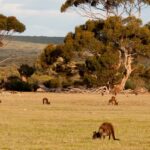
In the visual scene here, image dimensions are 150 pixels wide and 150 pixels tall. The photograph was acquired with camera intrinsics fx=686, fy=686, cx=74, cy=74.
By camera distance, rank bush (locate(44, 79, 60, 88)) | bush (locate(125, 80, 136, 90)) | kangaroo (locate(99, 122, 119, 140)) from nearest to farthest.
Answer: kangaroo (locate(99, 122, 119, 140)), bush (locate(44, 79, 60, 88)), bush (locate(125, 80, 136, 90))

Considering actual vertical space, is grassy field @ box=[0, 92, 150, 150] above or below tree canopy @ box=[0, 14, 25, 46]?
below

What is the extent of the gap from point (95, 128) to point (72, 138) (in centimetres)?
403

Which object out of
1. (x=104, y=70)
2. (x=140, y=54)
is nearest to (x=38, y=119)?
(x=104, y=70)

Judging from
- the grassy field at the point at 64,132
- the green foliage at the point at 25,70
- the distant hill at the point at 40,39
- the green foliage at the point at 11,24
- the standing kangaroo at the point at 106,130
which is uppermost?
the distant hill at the point at 40,39

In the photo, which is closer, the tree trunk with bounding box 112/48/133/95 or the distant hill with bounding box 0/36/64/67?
the tree trunk with bounding box 112/48/133/95

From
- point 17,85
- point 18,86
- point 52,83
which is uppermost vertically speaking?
point 52,83

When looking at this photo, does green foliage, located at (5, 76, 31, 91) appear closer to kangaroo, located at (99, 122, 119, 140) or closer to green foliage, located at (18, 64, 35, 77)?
green foliage, located at (18, 64, 35, 77)

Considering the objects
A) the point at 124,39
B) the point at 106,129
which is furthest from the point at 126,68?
the point at 106,129

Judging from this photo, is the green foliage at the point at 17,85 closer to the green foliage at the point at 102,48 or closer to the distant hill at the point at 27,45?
the green foliage at the point at 102,48

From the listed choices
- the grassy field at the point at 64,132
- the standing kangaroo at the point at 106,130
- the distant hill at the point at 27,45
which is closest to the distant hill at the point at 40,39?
the distant hill at the point at 27,45

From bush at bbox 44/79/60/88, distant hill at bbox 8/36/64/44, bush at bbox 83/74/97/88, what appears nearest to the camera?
bush at bbox 83/74/97/88

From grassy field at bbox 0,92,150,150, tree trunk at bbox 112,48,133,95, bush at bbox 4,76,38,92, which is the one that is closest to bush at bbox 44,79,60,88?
bush at bbox 4,76,38,92

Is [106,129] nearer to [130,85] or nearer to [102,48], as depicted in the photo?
[102,48]

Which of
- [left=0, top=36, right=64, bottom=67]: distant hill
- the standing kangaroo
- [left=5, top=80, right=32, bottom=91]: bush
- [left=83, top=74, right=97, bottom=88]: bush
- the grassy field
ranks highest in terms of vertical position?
[left=0, top=36, right=64, bottom=67]: distant hill
